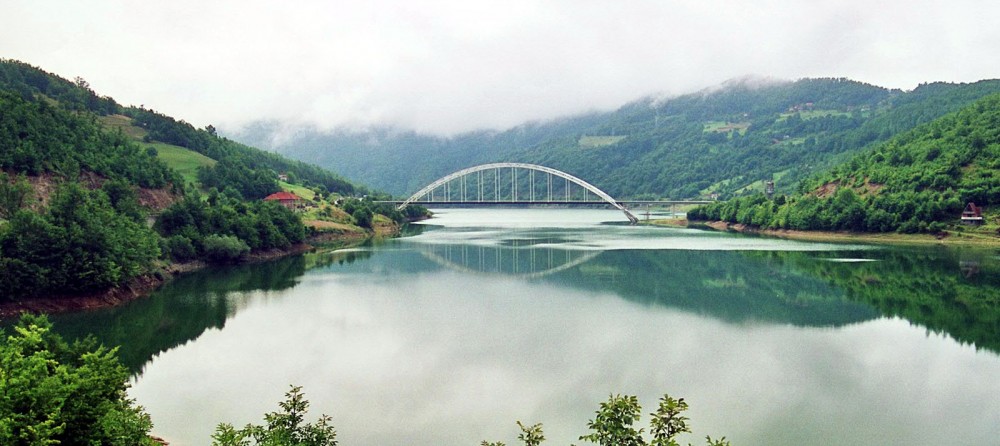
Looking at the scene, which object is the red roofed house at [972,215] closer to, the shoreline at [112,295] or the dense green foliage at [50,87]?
the shoreline at [112,295]

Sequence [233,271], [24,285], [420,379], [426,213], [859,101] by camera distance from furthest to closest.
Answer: [859,101], [426,213], [233,271], [24,285], [420,379]

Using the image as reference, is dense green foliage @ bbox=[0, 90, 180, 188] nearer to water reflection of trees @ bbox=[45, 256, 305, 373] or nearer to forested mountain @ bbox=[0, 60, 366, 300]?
forested mountain @ bbox=[0, 60, 366, 300]

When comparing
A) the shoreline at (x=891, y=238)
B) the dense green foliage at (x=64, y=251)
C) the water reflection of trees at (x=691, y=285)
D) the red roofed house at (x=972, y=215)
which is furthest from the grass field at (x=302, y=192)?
the red roofed house at (x=972, y=215)

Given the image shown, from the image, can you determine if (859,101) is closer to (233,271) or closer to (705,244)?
(705,244)

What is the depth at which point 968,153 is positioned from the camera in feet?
194

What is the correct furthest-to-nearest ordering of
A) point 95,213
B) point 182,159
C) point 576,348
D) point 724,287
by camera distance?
point 182,159, point 724,287, point 95,213, point 576,348

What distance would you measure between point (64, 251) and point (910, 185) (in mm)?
57778

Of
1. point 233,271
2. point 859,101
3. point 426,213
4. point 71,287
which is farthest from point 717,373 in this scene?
point 859,101

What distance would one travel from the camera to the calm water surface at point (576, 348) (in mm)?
15047

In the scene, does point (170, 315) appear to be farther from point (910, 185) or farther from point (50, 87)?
point (50, 87)

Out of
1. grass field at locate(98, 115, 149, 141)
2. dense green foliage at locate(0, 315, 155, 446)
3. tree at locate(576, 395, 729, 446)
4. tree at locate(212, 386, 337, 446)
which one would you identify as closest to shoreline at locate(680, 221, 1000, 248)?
tree at locate(576, 395, 729, 446)

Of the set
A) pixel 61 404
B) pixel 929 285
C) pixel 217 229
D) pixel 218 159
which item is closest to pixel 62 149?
pixel 217 229

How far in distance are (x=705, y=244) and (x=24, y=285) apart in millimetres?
45482

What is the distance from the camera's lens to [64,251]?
27172 mm
